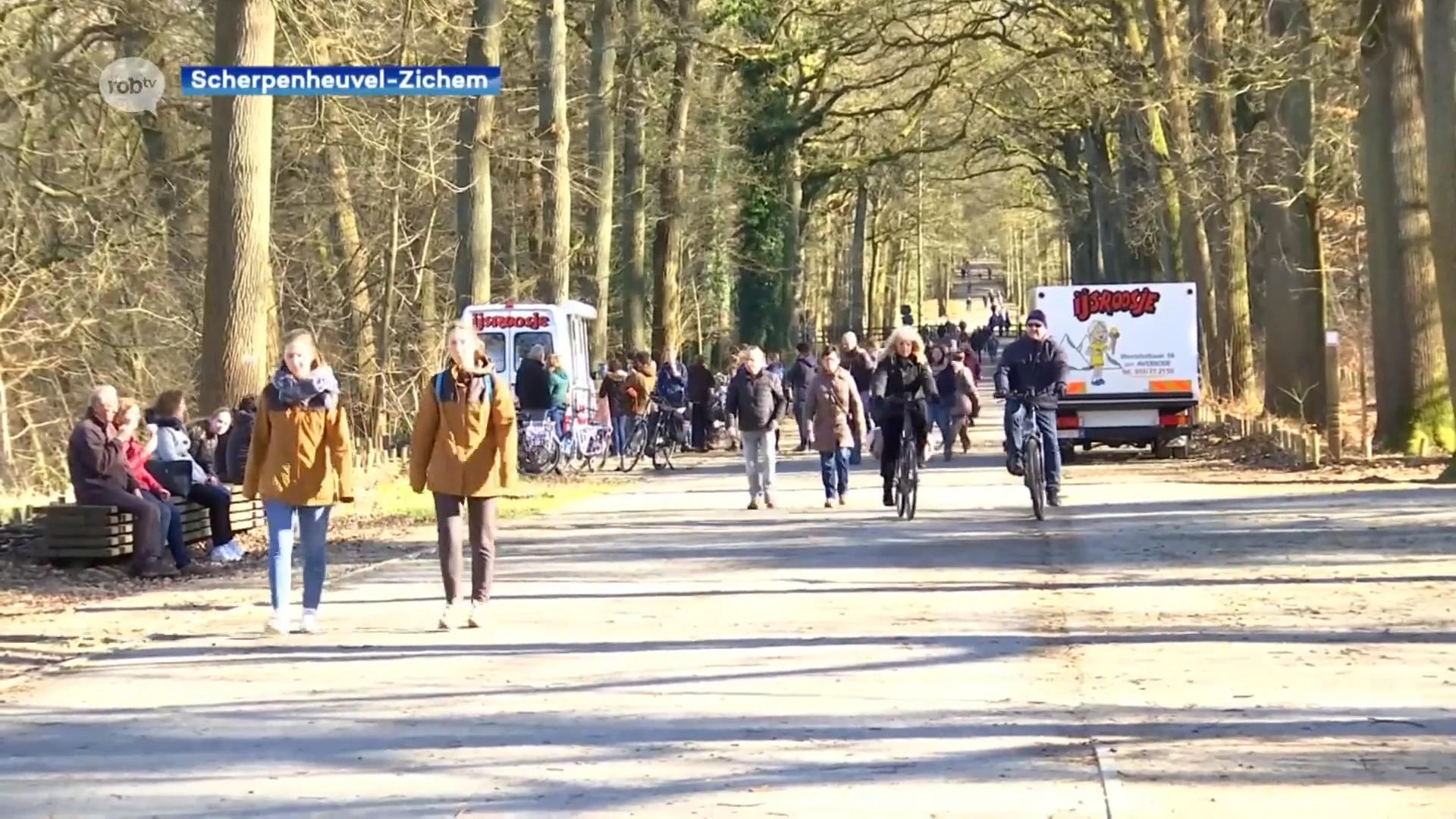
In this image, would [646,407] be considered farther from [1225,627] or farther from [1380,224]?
[1225,627]

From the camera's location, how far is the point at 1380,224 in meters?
25.0

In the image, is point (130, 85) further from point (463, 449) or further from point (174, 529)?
point (463, 449)

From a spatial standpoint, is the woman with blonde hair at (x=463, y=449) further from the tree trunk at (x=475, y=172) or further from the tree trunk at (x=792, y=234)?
the tree trunk at (x=792, y=234)

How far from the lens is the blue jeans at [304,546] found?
1191 cm

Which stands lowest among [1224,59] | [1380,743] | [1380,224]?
[1380,743]

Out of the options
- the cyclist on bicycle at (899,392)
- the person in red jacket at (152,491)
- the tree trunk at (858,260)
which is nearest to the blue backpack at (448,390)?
the person in red jacket at (152,491)

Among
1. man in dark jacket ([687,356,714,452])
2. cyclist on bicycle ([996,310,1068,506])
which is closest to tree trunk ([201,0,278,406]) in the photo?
cyclist on bicycle ([996,310,1068,506])

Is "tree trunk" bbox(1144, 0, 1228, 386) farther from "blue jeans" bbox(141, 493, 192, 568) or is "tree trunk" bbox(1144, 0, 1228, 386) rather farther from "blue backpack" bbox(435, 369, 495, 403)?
"blue backpack" bbox(435, 369, 495, 403)

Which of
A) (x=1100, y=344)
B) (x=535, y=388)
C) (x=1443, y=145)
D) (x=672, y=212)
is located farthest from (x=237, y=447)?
(x=672, y=212)

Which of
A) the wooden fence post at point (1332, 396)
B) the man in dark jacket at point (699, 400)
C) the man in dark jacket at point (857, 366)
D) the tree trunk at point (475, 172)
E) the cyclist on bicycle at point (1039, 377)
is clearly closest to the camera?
the cyclist on bicycle at point (1039, 377)

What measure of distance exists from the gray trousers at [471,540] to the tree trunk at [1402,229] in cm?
1555

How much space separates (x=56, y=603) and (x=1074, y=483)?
44.5 ft

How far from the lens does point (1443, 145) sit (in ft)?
69.7

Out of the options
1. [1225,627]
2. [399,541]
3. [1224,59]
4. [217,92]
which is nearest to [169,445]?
[399,541]
